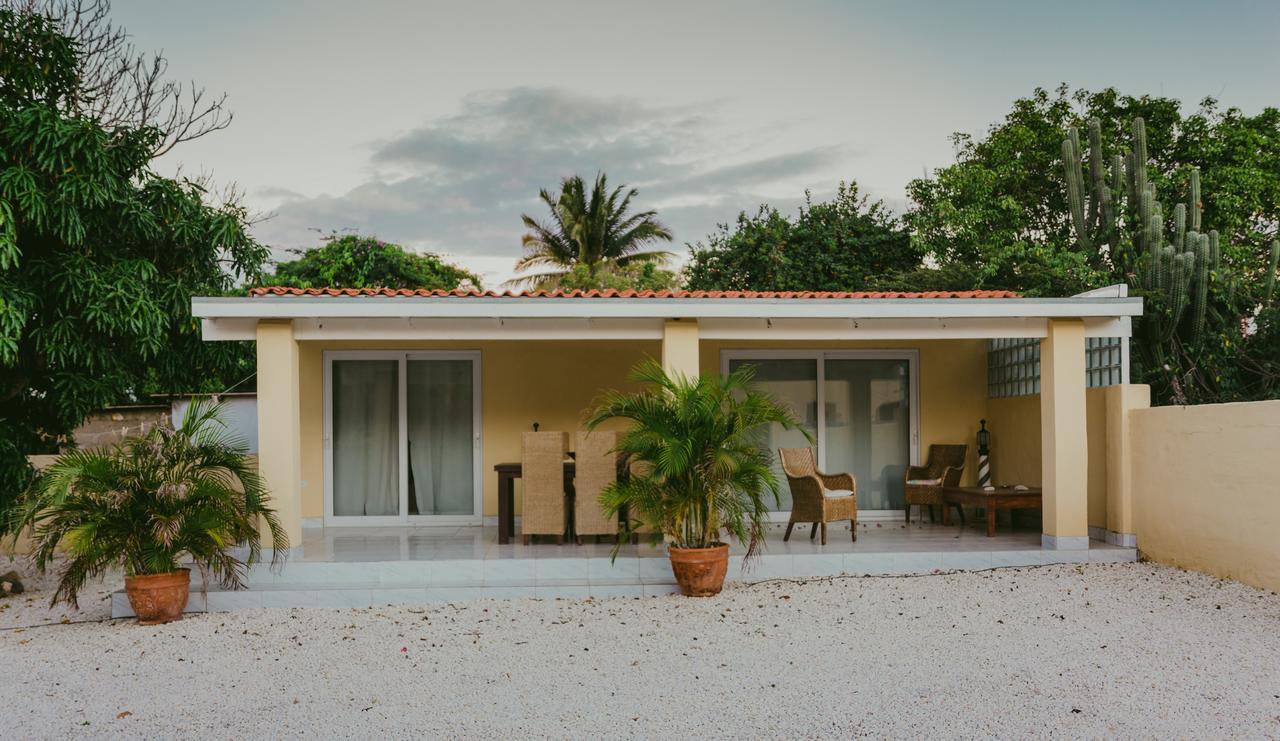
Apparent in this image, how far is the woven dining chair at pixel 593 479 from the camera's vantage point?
322 inches

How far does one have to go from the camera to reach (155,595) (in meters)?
6.75

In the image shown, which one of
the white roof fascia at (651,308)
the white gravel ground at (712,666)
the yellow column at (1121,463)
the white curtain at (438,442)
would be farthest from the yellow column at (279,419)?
the yellow column at (1121,463)

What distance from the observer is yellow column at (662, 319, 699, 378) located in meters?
8.03

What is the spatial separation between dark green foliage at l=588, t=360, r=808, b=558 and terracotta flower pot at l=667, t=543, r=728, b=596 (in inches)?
4.7

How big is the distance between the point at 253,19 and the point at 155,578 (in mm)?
7952

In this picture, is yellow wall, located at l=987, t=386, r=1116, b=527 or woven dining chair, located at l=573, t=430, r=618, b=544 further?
yellow wall, located at l=987, t=386, r=1116, b=527

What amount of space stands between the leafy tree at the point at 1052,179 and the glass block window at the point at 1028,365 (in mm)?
4897

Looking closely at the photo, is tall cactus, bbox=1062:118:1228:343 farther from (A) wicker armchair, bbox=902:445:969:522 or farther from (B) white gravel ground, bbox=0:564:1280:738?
(B) white gravel ground, bbox=0:564:1280:738

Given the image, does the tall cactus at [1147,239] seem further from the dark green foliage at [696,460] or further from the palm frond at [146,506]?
the palm frond at [146,506]

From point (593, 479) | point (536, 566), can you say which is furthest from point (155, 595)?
point (593, 479)

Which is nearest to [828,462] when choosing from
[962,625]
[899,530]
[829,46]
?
[899,530]

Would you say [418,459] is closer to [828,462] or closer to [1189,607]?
[828,462]

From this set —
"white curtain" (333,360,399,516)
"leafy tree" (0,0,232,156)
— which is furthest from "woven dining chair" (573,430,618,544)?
"leafy tree" (0,0,232,156)

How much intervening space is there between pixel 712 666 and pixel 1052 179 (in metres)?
15.0
